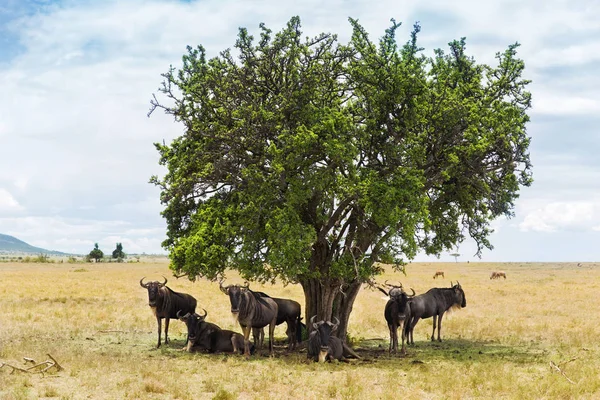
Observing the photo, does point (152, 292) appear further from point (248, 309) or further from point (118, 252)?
point (118, 252)

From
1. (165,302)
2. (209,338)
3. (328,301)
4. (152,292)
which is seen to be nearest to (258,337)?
(209,338)

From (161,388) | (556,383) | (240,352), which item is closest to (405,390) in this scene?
(556,383)

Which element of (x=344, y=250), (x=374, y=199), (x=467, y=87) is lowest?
(x=344, y=250)

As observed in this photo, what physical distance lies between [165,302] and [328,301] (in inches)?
261

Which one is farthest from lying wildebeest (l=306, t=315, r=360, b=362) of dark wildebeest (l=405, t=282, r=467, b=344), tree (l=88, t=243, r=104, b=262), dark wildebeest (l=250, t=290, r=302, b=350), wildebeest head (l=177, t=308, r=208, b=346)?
tree (l=88, t=243, r=104, b=262)

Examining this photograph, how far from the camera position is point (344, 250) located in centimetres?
2388

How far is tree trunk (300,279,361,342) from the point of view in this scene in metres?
24.3

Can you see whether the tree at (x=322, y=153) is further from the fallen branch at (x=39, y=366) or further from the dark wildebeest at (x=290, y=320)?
the fallen branch at (x=39, y=366)

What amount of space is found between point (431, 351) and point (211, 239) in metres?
10.0

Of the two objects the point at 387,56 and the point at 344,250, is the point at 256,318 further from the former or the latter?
the point at 387,56

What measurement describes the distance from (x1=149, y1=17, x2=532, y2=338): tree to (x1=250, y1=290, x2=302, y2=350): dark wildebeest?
880 mm

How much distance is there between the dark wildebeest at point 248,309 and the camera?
21094 mm

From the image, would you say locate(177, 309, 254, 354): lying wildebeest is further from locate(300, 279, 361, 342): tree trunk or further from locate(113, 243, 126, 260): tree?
locate(113, 243, 126, 260): tree

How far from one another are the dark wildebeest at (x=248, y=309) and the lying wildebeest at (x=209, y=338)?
67 cm
